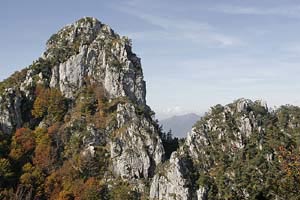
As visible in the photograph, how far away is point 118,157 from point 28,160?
20.3 meters

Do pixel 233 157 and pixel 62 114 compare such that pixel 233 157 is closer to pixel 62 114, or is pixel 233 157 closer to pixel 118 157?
pixel 118 157

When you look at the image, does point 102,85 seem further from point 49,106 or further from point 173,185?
point 173,185

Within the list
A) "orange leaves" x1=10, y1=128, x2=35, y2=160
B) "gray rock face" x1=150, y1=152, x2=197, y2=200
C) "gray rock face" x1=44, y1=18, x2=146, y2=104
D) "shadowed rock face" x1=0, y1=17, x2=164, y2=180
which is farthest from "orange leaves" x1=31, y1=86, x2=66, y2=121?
"gray rock face" x1=150, y1=152, x2=197, y2=200

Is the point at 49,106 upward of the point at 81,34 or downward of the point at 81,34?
downward

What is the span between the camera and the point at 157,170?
84.2 m

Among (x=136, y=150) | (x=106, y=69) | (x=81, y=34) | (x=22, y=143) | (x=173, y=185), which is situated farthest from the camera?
(x=81, y=34)

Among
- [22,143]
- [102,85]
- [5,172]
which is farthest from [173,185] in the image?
[22,143]

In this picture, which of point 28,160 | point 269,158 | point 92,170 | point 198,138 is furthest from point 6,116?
point 269,158

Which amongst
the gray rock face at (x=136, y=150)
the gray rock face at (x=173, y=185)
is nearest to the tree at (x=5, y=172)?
the gray rock face at (x=136, y=150)

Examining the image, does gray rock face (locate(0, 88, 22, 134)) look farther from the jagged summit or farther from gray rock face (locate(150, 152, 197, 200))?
gray rock face (locate(150, 152, 197, 200))

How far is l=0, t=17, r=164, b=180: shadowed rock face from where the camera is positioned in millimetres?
86938

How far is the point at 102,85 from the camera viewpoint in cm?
10100

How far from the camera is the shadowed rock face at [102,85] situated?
3423 inches

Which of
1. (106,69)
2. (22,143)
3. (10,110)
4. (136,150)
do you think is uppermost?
(106,69)
